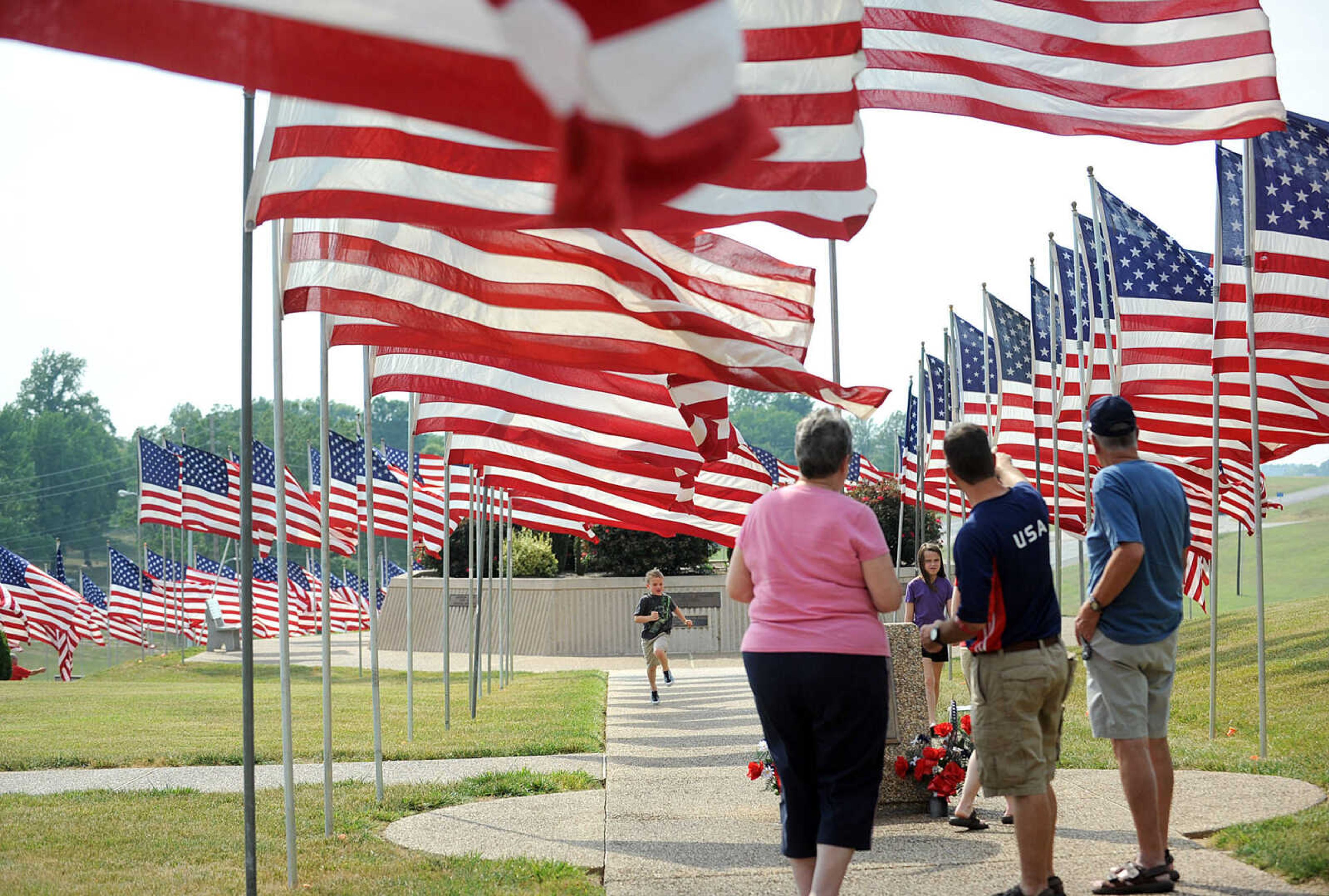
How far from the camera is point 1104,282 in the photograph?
1424cm

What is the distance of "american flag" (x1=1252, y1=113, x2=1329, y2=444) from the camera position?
10328 mm

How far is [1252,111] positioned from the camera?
23.4 ft

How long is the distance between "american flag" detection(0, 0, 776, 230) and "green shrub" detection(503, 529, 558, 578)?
33.6 meters

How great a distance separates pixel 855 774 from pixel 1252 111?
4.61 meters

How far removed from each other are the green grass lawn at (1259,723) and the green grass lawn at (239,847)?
307cm

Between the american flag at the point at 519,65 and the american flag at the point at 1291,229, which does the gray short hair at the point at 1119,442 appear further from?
the american flag at the point at 1291,229

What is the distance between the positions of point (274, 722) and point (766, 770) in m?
9.75

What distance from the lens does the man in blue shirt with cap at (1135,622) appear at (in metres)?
5.30

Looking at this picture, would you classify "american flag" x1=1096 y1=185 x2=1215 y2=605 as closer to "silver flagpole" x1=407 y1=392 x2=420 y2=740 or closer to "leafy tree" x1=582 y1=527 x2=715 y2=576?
"silver flagpole" x1=407 y1=392 x2=420 y2=740

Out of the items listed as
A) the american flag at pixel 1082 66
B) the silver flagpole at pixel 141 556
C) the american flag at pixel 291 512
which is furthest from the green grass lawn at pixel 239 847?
the silver flagpole at pixel 141 556

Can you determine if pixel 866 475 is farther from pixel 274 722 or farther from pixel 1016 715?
pixel 1016 715

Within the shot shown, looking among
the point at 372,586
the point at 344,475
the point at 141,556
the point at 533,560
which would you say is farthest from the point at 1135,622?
the point at 141,556

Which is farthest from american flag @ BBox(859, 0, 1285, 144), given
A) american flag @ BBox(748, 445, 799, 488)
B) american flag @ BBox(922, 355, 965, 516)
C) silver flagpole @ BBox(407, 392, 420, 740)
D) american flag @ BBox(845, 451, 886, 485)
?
american flag @ BBox(845, 451, 886, 485)

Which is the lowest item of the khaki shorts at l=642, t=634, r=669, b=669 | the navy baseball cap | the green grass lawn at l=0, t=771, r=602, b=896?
the khaki shorts at l=642, t=634, r=669, b=669
